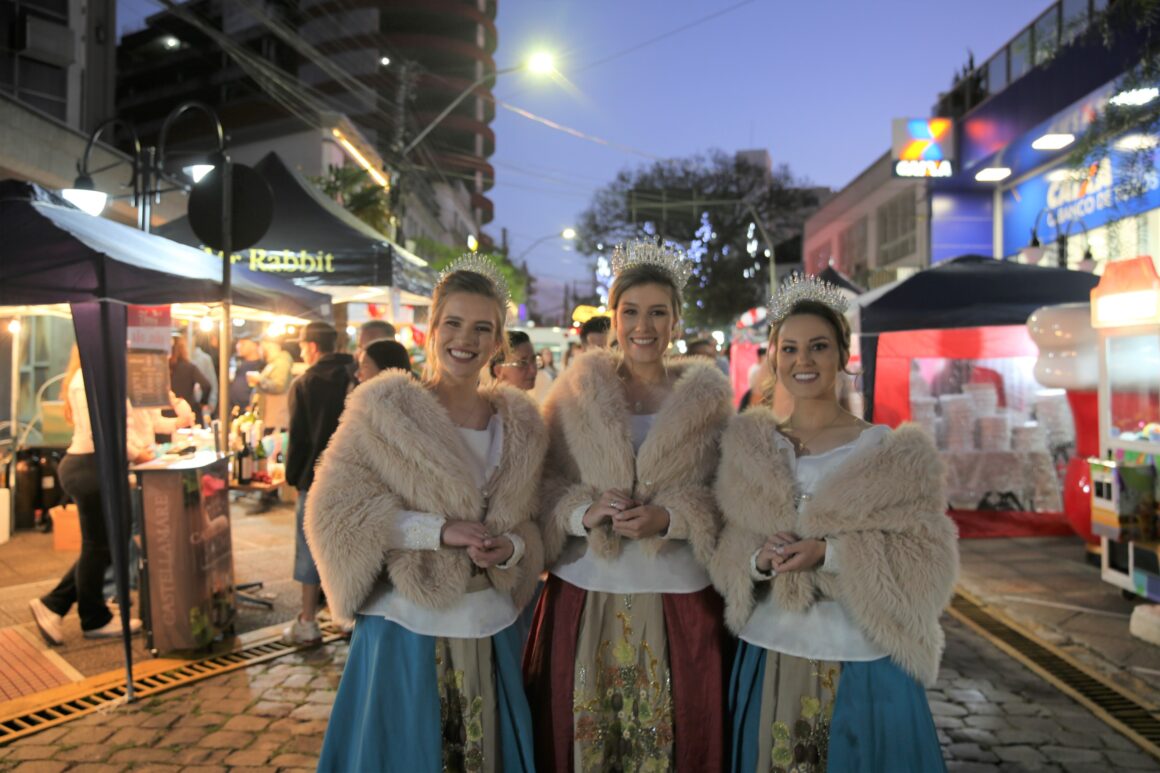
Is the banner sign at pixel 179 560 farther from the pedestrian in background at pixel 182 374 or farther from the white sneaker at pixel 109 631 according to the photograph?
the pedestrian in background at pixel 182 374

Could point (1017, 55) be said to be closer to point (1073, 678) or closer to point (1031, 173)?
point (1031, 173)

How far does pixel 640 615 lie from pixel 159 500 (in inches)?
127

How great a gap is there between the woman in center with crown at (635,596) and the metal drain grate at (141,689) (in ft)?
8.44

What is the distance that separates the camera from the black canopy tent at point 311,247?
334 inches

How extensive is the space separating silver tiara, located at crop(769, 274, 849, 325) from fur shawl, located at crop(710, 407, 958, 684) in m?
0.48

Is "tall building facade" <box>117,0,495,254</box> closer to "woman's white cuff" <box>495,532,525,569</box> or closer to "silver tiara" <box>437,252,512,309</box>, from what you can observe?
"silver tiara" <box>437,252,512,309</box>

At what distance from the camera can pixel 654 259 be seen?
9.68 feet

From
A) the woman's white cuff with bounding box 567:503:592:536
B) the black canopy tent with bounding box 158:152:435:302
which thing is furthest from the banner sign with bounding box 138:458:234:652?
the black canopy tent with bounding box 158:152:435:302

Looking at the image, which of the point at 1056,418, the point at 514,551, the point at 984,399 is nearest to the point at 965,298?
the point at 984,399

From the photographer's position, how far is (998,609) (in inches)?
238

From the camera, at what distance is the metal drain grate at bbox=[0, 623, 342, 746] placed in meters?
3.91

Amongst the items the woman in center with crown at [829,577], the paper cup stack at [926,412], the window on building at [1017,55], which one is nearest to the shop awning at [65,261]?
the woman in center with crown at [829,577]

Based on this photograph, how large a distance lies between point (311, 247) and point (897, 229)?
1489 cm

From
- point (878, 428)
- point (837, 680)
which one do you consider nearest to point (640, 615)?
point (837, 680)
